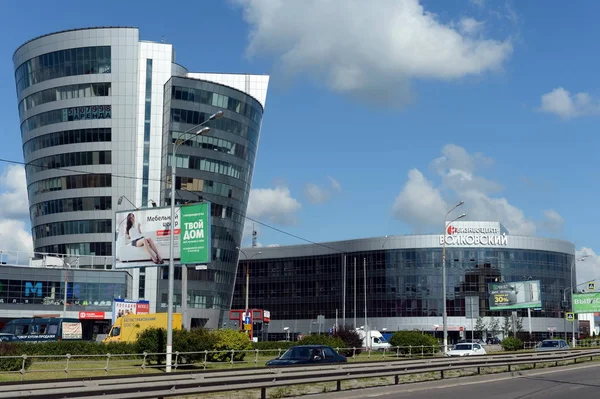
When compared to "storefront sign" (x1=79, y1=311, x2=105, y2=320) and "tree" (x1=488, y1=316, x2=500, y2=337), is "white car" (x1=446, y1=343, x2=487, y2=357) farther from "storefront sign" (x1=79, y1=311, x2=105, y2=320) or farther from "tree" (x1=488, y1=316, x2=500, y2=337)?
"tree" (x1=488, y1=316, x2=500, y2=337)

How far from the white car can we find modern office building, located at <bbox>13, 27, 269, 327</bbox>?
52211 millimetres

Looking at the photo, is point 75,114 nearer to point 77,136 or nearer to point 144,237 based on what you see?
point 77,136

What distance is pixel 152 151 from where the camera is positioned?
10375 centimetres

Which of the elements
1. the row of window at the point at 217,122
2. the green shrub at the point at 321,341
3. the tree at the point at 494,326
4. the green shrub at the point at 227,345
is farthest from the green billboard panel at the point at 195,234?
the tree at the point at 494,326

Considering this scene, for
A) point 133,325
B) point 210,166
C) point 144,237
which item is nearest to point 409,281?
point 210,166

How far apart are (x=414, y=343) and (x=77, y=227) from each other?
61095 millimetres

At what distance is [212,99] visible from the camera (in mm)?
103125

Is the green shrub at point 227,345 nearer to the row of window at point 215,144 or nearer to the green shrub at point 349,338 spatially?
the green shrub at point 349,338

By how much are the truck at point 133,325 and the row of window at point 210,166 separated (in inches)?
1744

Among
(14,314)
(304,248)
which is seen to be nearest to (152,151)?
(14,314)

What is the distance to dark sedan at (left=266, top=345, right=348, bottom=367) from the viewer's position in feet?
95.8

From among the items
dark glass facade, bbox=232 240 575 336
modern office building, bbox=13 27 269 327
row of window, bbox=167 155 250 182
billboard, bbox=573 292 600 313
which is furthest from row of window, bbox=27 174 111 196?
billboard, bbox=573 292 600 313

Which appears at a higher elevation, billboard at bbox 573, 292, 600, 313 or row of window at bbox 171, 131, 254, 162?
row of window at bbox 171, 131, 254, 162

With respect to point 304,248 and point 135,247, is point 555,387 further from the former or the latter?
point 304,248
